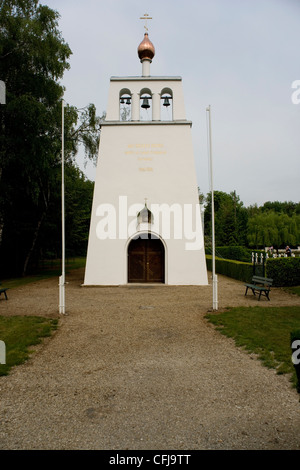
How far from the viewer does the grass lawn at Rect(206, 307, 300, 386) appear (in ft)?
18.7

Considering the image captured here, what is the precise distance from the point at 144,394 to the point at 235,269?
14.8 meters

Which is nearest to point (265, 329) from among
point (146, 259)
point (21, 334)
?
point (21, 334)

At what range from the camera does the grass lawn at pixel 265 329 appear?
18.7 feet

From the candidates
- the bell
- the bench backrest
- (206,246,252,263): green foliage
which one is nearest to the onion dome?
the bell

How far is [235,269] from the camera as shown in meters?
18.3

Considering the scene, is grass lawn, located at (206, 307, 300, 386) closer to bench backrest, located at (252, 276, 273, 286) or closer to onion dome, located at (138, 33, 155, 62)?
bench backrest, located at (252, 276, 273, 286)

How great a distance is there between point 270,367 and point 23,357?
463 cm

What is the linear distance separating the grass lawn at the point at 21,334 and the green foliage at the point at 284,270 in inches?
398

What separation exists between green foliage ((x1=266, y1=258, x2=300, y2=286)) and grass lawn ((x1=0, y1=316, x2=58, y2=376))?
10107mm

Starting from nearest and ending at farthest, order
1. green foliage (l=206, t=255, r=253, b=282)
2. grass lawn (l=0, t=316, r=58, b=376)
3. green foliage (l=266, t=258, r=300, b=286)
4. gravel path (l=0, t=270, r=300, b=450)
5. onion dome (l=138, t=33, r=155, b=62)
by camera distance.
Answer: gravel path (l=0, t=270, r=300, b=450)
grass lawn (l=0, t=316, r=58, b=376)
green foliage (l=266, t=258, r=300, b=286)
green foliage (l=206, t=255, r=253, b=282)
onion dome (l=138, t=33, r=155, b=62)

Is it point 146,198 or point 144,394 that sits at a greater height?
point 146,198

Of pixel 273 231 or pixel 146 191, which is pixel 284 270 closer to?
pixel 146 191
